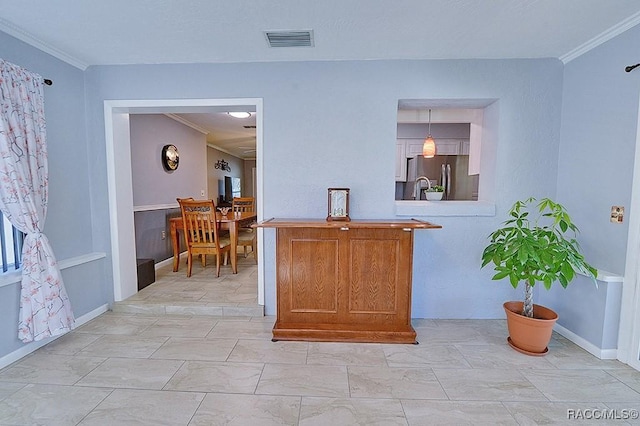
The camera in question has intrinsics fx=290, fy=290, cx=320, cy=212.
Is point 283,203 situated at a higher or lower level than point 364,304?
higher

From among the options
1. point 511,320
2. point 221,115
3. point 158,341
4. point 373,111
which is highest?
point 221,115

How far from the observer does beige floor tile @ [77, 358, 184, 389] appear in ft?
6.03

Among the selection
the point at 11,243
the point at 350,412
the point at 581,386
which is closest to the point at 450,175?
the point at 581,386

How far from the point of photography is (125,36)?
2.23 meters

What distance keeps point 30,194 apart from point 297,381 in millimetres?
2327

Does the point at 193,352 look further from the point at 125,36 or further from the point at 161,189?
the point at 161,189

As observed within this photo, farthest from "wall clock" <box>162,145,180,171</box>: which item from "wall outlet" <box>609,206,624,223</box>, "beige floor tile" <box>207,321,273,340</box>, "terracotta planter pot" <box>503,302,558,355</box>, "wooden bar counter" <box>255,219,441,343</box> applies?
"wall outlet" <box>609,206,624,223</box>

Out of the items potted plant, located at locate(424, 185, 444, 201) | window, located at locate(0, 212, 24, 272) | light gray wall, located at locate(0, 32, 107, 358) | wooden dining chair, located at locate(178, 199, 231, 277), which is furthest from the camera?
wooden dining chair, located at locate(178, 199, 231, 277)

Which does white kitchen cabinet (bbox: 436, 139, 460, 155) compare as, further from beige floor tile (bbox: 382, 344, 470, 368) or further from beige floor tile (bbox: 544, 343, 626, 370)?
beige floor tile (bbox: 382, 344, 470, 368)

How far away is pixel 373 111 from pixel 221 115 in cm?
263

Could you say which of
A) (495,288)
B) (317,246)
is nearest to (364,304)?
(317,246)

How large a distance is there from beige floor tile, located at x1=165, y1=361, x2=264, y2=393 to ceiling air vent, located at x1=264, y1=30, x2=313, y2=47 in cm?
243

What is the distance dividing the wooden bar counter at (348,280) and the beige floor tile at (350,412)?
680mm

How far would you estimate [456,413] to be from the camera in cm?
160
